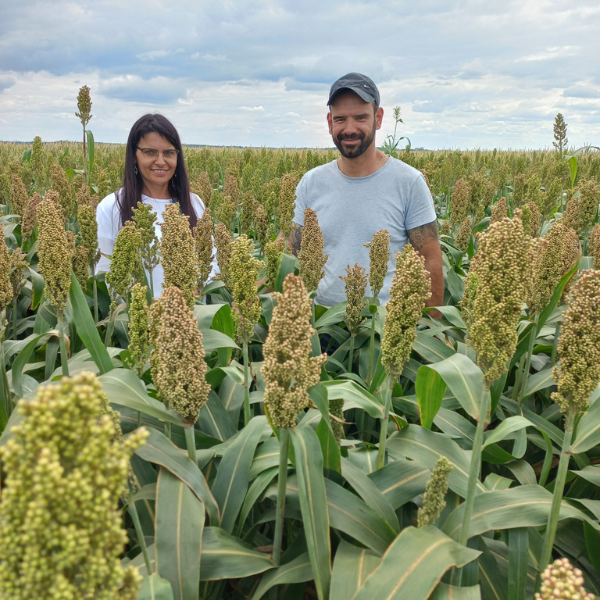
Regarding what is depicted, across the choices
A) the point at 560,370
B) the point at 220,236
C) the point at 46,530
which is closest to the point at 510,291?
the point at 560,370

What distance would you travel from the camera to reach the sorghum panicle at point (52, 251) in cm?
225

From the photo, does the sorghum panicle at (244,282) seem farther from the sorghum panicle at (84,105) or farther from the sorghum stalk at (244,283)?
the sorghum panicle at (84,105)

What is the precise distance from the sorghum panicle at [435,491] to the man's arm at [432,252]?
10.8ft

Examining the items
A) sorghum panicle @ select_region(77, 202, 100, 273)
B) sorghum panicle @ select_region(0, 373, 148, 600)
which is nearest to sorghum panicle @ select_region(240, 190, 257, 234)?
sorghum panicle @ select_region(77, 202, 100, 273)

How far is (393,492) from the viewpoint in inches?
76.2

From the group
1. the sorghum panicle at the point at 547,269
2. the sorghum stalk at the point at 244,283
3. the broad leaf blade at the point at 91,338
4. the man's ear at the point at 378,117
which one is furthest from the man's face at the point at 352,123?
the broad leaf blade at the point at 91,338

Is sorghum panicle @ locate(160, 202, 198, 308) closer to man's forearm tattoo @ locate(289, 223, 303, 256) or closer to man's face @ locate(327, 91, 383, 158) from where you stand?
man's forearm tattoo @ locate(289, 223, 303, 256)

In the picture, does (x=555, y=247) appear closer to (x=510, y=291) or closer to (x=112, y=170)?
(x=510, y=291)

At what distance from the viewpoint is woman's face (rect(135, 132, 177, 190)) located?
16.1 feet

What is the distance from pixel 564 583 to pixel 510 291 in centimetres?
86

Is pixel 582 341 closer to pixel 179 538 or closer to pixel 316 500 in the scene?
pixel 316 500

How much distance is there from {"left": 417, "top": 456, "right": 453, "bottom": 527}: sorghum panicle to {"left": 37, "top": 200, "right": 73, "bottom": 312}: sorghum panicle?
1840 mm

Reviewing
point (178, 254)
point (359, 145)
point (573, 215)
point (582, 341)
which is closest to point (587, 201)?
point (573, 215)

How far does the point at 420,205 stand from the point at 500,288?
12.5 ft
